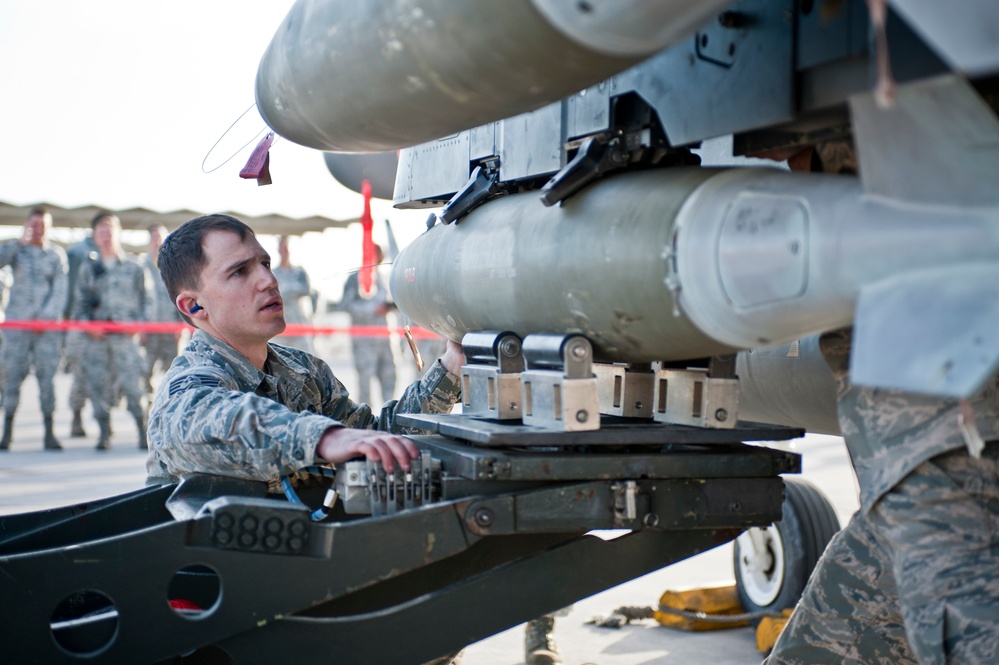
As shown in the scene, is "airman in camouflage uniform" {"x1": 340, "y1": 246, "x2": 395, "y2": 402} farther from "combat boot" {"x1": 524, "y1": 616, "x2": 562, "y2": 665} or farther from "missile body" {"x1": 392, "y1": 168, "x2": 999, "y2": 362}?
"missile body" {"x1": 392, "y1": 168, "x2": 999, "y2": 362}

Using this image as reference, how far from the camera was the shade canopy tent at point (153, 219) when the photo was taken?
49.3 feet

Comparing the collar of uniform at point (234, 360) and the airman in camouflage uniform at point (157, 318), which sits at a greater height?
the airman in camouflage uniform at point (157, 318)

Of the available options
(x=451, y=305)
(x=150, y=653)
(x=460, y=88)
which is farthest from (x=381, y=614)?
(x=460, y=88)

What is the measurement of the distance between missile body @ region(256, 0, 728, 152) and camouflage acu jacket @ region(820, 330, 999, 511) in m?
0.74

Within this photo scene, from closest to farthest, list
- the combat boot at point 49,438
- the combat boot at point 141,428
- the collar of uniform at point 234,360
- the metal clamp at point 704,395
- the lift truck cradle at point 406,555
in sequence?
the lift truck cradle at point 406,555
the metal clamp at point 704,395
the collar of uniform at point 234,360
the combat boot at point 49,438
the combat boot at point 141,428

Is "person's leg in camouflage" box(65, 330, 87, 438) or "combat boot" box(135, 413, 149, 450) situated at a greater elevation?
"person's leg in camouflage" box(65, 330, 87, 438)

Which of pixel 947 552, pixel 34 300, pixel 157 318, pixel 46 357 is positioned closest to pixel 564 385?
pixel 947 552

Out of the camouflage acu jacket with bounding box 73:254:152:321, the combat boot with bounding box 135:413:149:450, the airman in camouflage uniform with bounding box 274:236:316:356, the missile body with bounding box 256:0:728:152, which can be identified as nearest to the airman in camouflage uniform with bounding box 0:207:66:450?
the camouflage acu jacket with bounding box 73:254:152:321

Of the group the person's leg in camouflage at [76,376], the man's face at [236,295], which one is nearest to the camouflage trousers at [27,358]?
the person's leg in camouflage at [76,376]

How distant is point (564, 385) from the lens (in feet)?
6.96

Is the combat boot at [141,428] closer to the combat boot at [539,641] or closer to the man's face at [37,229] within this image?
the man's face at [37,229]

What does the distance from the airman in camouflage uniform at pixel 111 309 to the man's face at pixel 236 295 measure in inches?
267

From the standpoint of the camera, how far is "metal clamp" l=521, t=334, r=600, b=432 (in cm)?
212

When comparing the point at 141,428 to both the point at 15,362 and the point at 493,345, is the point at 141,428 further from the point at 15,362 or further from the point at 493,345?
the point at 493,345
